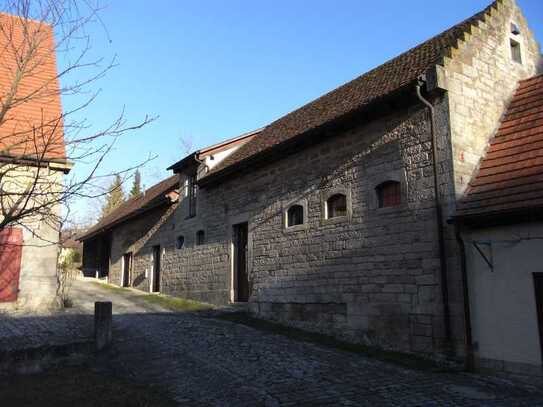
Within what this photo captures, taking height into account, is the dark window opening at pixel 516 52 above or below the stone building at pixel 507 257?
above

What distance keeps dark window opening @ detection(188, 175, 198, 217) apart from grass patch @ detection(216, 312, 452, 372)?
518 cm

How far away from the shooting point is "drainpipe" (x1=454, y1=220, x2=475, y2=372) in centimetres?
762

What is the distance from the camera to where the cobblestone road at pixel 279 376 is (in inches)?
238

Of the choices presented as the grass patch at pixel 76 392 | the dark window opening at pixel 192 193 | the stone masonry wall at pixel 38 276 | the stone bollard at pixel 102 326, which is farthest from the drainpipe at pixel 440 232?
the dark window opening at pixel 192 193

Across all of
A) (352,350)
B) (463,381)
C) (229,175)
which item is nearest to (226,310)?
(229,175)

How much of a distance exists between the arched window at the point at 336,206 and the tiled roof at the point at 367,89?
1681mm

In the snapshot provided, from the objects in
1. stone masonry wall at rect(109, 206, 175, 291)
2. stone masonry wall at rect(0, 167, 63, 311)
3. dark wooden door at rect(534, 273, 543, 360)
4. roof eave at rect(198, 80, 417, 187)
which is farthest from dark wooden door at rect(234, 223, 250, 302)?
dark wooden door at rect(534, 273, 543, 360)

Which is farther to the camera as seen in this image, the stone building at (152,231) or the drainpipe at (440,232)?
the stone building at (152,231)

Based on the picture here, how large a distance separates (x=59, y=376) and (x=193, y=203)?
1048 cm

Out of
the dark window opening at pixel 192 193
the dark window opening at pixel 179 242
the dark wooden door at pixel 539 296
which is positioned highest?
the dark window opening at pixel 192 193

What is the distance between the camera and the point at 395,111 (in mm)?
9484

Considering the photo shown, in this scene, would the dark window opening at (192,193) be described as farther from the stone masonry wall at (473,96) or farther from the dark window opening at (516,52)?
the dark window opening at (516,52)

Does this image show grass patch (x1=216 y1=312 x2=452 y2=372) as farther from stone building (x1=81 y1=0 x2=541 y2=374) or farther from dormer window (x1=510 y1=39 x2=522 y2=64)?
dormer window (x1=510 y1=39 x2=522 y2=64)

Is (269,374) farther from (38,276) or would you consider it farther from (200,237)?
(200,237)
